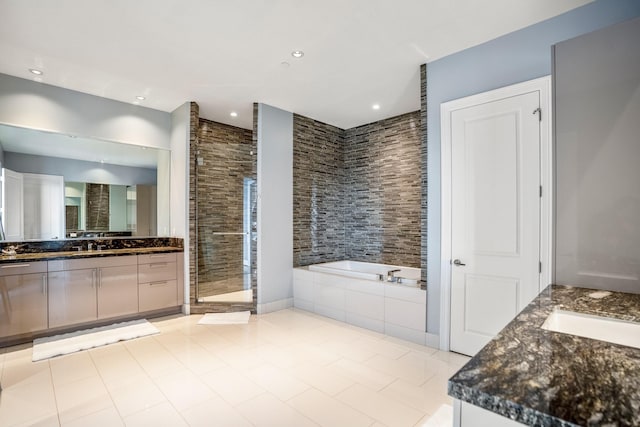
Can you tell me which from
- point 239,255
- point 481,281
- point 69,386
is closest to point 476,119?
point 481,281

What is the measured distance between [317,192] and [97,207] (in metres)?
3.03

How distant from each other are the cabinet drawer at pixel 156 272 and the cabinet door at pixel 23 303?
933 millimetres

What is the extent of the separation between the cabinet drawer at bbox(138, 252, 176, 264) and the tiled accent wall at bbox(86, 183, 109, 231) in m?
0.70

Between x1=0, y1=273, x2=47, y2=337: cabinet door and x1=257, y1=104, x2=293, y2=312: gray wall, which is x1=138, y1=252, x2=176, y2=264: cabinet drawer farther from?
x1=257, y1=104, x2=293, y2=312: gray wall

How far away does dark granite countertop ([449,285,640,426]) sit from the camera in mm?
612

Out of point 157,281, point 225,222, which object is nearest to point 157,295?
point 157,281

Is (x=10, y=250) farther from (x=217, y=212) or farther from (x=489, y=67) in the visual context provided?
(x=489, y=67)

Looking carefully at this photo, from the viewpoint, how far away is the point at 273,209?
14.6 feet

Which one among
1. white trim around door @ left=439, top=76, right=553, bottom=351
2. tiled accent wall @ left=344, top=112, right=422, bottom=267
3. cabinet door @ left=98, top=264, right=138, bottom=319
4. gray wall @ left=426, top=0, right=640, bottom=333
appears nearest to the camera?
gray wall @ left=426, top=0, right=640, bottom=333

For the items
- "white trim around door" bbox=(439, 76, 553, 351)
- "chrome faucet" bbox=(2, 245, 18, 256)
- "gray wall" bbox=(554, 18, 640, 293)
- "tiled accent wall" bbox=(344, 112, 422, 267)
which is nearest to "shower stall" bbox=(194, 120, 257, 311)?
"tiled accent wall" bbox=(344, 112, 422, 267)

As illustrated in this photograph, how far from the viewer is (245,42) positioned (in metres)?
2.82

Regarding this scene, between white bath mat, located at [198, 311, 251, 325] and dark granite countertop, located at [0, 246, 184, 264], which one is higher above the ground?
dark granite countertop, located at [0, 246, 184, 264]

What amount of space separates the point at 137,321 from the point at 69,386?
1.57 m

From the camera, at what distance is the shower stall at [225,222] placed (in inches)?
175
